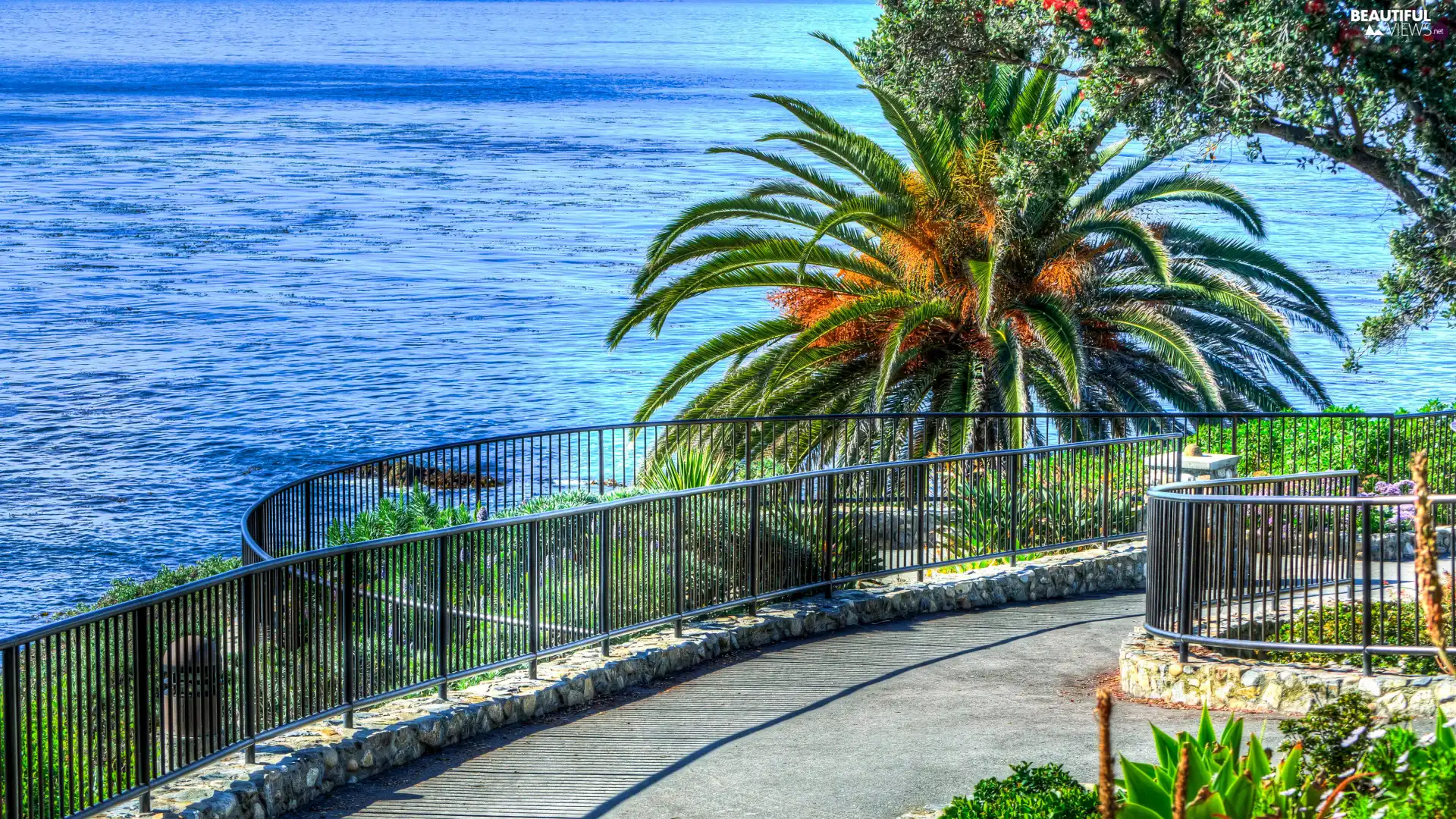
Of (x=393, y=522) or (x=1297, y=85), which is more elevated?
(x=1297, y=85)

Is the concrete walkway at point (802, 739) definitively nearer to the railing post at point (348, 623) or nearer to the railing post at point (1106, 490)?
the railing post at point (348, 623)

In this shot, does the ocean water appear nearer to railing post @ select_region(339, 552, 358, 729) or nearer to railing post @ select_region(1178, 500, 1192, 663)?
railing post @ select_region(1178, 500, 1192, 663)

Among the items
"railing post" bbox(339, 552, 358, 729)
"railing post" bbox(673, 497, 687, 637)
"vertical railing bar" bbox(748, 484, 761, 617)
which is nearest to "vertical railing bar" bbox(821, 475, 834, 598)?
"vertical railing bar" bbox(748, 484, 761, 617)

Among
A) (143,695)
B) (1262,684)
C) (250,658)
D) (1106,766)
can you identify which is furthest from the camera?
(1262,684)

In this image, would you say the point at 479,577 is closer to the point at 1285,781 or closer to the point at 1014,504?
the point at 1285,781

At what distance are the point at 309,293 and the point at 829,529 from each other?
53222mm

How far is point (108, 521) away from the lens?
107 feet

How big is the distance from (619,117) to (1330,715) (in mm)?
133143

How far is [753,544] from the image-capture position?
1133 centimetres

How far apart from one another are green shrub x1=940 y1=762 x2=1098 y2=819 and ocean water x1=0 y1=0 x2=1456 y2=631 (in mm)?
7028

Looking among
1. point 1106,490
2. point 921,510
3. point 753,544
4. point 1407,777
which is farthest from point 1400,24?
point 1407,777

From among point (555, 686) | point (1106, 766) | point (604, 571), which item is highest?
point (1106, 766)

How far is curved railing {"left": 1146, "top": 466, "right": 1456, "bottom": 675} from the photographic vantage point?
911 centimetres

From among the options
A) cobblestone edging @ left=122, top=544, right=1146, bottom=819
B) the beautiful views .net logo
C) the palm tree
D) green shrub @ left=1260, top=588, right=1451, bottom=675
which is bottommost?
cobblestone edging @ left=122, top=544, right=1146, bottom=819
